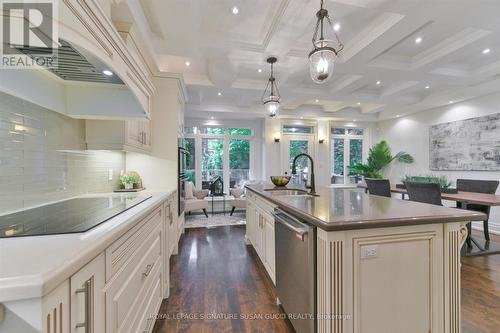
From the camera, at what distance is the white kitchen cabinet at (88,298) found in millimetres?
692

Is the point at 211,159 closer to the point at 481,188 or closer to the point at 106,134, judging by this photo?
the point at 106,134

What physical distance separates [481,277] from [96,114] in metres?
4.22

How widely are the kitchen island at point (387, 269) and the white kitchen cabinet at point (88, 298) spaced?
105cm

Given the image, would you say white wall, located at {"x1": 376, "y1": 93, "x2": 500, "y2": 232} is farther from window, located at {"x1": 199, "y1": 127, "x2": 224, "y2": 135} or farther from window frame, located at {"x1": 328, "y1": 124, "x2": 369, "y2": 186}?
window, located at {"x1": 199, "y1": 127, "x2": 224, "y2": 135}

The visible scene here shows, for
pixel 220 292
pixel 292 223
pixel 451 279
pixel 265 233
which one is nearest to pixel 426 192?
pixel 451 279

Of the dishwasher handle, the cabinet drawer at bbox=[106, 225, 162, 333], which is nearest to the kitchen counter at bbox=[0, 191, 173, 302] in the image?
the cabinet drawer at bbox=[106, 225, 162, 333]

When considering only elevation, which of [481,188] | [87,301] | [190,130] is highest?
[190,130]

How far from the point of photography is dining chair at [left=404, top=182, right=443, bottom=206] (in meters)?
2.89

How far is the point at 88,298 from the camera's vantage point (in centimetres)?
77

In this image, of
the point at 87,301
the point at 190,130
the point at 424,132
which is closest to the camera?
the point at 87,301

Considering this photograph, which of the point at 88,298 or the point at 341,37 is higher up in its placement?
the point at 341,37

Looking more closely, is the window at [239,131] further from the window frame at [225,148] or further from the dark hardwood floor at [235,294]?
the dark hardwood floor at [235,294]

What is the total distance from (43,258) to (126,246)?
1.61ft

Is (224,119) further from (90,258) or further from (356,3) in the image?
(90,258)
